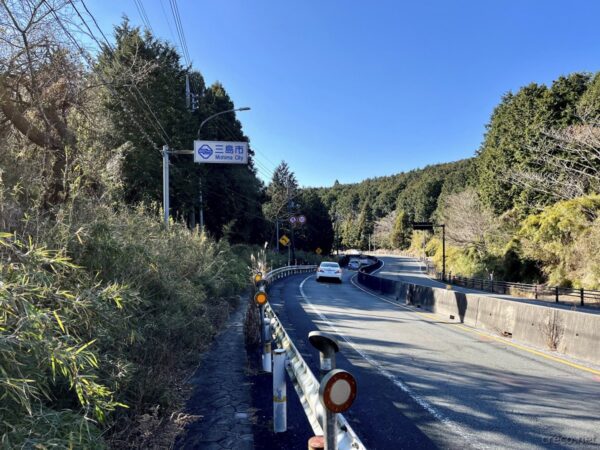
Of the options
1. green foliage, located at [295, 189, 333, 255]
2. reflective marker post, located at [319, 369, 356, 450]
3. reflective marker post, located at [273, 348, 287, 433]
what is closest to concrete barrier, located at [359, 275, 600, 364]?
reflective marker post, located at [273, 348, 287, 433]

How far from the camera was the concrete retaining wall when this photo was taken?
25.7ft

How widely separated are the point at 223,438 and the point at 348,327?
714 cm

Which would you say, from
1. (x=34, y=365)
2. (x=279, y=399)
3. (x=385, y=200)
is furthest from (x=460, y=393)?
(x=385, y=200)

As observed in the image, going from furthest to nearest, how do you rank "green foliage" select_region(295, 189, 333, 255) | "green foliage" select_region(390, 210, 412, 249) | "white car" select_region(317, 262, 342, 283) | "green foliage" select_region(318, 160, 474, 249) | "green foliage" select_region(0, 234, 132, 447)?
"green foliage" select_region(390, 210, 412, 249), "green foliage" select_region(318, 160, 474, 249), "green foliage" select_region(295, 189, 333, 255), "white car" select_region(317, 262, 342, 283), "green foliage" select_region(0, 234, 132, 447)

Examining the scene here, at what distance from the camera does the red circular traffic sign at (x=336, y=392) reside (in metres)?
2.19

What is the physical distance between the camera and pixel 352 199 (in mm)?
182375

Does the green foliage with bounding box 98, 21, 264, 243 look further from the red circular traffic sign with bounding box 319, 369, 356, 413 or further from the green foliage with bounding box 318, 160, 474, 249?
the green foliage with bounding box 318, 160, 474, 249

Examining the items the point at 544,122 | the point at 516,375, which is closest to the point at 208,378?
the point at 516,375

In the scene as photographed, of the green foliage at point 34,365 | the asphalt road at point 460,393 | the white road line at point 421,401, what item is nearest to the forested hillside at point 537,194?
the asphalt road at point 460,393

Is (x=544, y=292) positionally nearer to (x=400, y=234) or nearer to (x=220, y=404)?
(x=220, y=404)

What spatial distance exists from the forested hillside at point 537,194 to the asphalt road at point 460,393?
20336 millimetres

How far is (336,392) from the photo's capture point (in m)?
2.21

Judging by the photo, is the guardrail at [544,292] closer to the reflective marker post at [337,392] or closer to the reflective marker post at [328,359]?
the reflective marker post at [328,359]

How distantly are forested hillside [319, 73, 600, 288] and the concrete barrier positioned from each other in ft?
49.6
